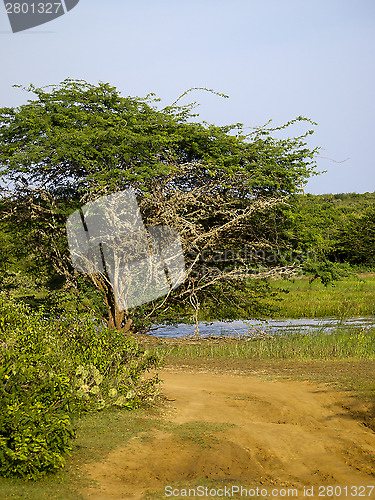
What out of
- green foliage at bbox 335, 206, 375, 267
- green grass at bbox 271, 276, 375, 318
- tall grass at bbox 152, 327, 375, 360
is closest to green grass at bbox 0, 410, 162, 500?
tall grass at bbox 152, 327, 375, 360

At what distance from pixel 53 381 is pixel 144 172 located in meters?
9.08

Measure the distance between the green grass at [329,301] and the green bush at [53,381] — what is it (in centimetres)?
1281

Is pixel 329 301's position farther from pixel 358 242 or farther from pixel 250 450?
pixel 250 450

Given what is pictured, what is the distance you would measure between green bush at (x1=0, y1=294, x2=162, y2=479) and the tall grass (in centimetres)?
532

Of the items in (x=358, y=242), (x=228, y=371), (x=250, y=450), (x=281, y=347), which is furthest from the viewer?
(x=358, y=242)

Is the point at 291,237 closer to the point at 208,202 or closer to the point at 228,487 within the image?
the point at 208,202

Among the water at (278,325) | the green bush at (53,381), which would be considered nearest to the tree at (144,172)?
the water at (278,325)

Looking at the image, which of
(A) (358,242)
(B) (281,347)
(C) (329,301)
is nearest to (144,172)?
(B) (281,347)

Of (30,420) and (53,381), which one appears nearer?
(30,420)

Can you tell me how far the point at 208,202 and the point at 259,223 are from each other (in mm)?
1580

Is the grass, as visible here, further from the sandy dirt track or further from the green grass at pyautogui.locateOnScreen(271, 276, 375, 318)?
the green grass at pyautogui.locateOnScreen(271, 276, 375, 318)

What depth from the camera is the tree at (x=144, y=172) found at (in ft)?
46.3

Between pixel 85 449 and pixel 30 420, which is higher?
pixel 30 420

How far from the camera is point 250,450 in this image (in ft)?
20.4
